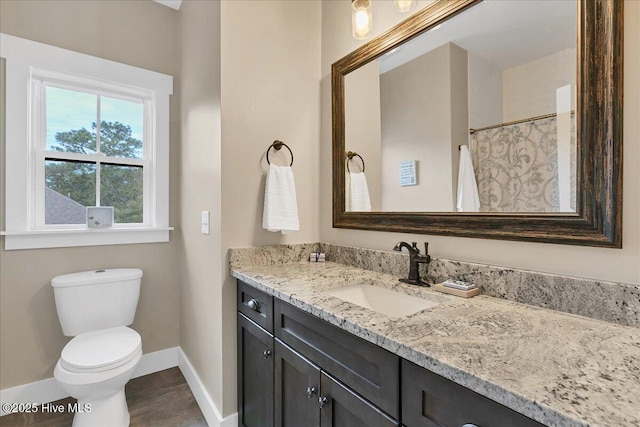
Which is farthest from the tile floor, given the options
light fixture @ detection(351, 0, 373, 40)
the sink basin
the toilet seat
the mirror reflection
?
light fixture @ detection(351, 0, 373, 40)

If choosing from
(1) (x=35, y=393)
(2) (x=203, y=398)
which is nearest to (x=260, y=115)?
(2) (x=203, y=398)

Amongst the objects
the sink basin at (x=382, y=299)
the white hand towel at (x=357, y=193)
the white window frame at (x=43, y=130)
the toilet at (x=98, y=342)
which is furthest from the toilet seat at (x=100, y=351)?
the white hand towel at (x=357, y=193)

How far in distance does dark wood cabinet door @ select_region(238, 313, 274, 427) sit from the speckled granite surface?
0.36 metres

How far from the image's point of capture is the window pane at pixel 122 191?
2158 mm

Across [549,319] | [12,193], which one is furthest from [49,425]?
[549,319]

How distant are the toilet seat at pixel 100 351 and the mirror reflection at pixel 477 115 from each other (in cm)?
144

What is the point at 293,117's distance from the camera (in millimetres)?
1831

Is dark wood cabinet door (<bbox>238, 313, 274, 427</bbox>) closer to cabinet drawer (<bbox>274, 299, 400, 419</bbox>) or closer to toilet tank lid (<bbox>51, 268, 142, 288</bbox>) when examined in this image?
cabinet drawer (<bbox>274, 299, 400, 419</bbox>)

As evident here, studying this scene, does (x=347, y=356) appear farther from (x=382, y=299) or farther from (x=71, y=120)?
(x=71, y=120)

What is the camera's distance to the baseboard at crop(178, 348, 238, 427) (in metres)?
1.60

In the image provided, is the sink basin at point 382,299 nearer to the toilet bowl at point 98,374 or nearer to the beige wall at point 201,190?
the beige wall at point 201,190

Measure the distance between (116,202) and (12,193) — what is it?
0.53 m

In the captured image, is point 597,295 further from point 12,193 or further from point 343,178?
point 12,193

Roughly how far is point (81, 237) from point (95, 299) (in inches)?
17.1
